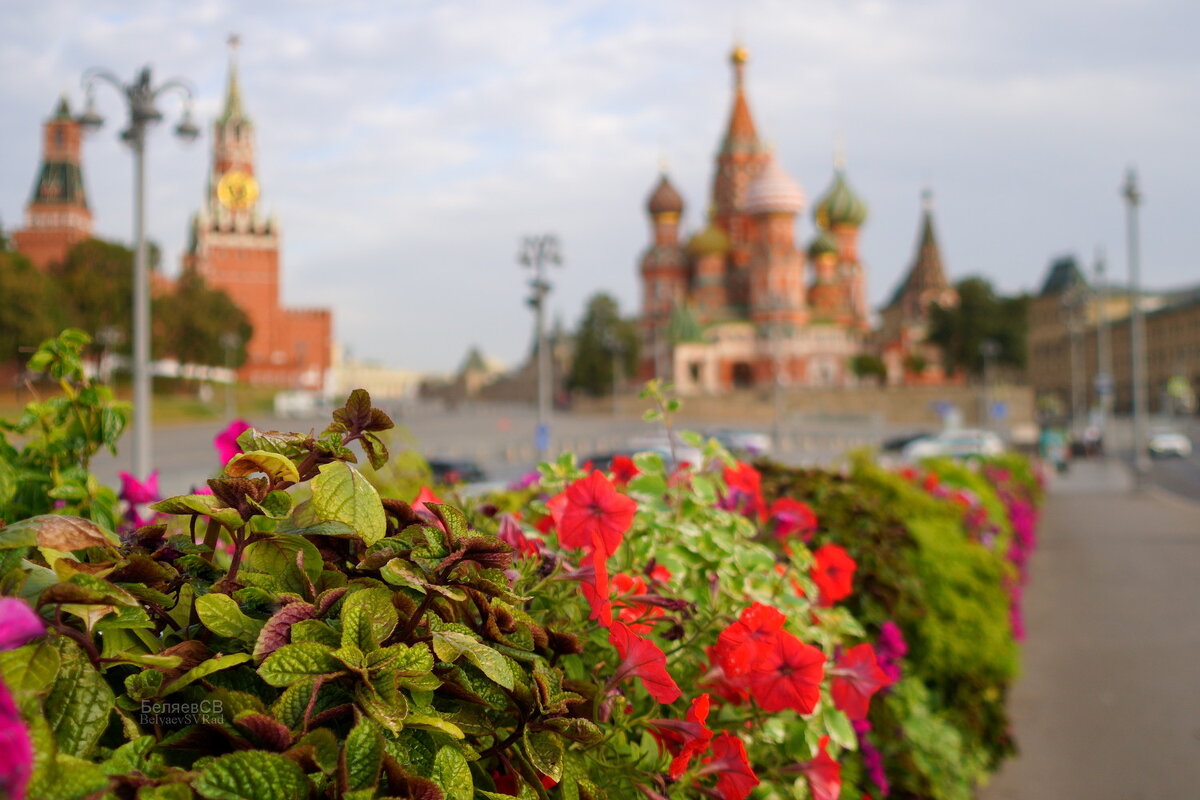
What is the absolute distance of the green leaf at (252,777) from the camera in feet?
3.43

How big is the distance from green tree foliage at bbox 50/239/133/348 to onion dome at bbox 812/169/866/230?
46211 millimetres

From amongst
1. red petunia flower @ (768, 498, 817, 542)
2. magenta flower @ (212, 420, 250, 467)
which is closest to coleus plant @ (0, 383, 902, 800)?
magenta flower @ (212, 420, 250, 467)

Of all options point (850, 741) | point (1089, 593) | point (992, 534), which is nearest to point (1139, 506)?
point (1089, 593)

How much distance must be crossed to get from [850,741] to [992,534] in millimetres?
5630

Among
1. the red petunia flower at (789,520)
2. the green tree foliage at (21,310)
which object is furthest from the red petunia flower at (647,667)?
the green tree foliage at (21,310)

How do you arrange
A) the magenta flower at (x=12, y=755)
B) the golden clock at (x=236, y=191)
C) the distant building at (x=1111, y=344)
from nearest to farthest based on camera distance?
1. the magenta flower at (x=12, y=755)
2. the distant building at (x=1111, y=344)
3. the golden clock at (x=236, y=191)

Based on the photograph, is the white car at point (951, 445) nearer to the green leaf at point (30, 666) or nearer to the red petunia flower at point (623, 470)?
the red petunia flower at point (623, 470)

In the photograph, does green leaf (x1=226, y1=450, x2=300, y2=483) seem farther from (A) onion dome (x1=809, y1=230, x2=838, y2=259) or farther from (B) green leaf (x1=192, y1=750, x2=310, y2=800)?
(A) onion dome (x1=809, y1=230, x2=838, y2=259)

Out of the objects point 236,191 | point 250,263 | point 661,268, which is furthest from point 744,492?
point 236,191

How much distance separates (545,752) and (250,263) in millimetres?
97388

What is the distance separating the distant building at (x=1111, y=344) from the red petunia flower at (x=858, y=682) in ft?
236

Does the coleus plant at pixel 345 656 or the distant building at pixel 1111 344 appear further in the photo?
the distant building at pixel 1111 344

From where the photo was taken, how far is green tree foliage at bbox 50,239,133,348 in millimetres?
55456

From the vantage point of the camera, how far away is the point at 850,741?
2.46 metres
